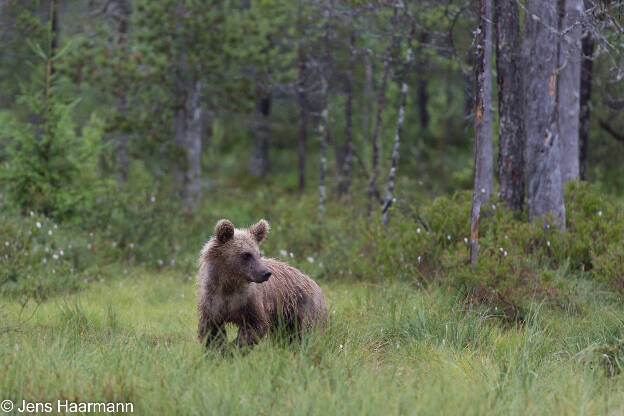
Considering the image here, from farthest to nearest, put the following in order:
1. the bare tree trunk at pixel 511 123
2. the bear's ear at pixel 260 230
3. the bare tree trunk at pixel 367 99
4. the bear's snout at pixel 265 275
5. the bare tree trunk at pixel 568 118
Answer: the bare tree trunk at pixel 367 99, the bare tree trunk at pixel 568 118, the bare tree trunk at pixel 511 123, the bear's ear at pixel 260 230, the bear's snout at pixel 265 275

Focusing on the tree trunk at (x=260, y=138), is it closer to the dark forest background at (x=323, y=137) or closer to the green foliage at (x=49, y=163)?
the dark forest background at (x=323, y=137)

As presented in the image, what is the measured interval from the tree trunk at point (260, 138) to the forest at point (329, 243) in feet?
14.7

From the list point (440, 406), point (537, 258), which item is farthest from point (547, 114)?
point (440, 406)

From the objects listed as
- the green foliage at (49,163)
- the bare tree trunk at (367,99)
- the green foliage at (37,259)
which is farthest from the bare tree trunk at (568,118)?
the bare tree trunk at (367,99)

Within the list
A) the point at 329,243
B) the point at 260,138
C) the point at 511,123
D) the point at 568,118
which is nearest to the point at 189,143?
the point at 329,243

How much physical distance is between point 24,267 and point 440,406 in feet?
26.2

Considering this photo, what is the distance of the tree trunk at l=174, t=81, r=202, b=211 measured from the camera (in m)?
18.3

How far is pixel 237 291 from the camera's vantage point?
19.1ft

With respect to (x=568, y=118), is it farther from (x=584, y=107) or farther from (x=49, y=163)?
(x=49, y=163)

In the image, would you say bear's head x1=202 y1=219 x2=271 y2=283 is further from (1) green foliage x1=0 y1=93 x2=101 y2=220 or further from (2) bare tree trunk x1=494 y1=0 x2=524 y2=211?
(1) green foliage x1=0 y1=93 x2=101 y2=220

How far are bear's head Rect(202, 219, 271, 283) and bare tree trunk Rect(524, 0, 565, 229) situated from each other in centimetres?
629

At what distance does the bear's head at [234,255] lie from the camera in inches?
224

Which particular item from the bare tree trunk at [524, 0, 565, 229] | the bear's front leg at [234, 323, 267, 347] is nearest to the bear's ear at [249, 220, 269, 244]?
the bear's front leg at [234, 323, 267, 347]

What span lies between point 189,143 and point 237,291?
13492 millimetres
